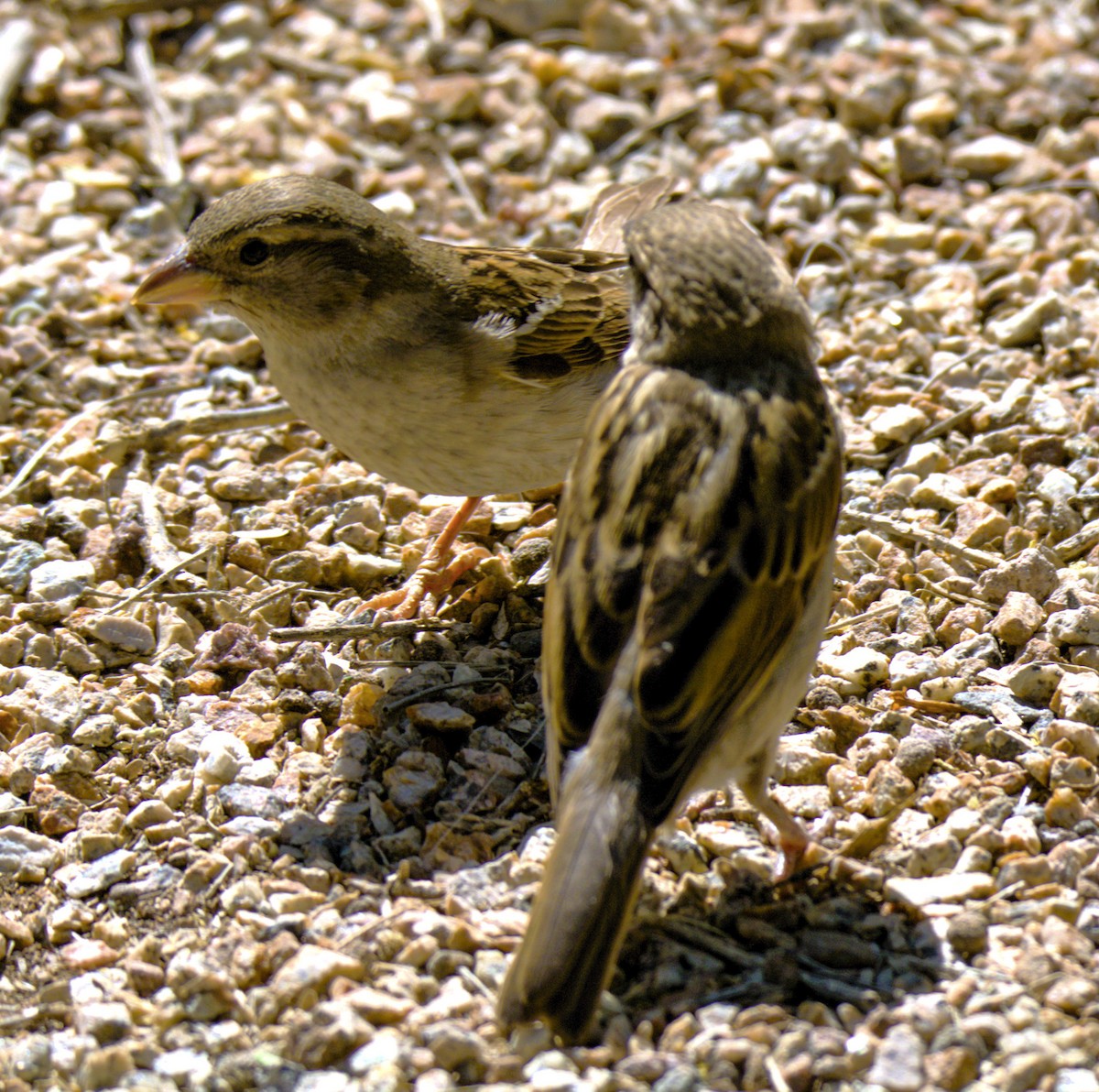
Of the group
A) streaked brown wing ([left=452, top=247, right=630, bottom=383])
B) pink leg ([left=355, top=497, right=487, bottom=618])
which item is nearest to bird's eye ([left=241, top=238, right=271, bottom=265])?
streaked brown wing ([left=452, top=247, right=630, bottom=383])

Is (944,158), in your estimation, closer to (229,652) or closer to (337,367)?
(337,367)

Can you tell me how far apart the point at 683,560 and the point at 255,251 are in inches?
77.9

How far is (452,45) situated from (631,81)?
3.01 feet

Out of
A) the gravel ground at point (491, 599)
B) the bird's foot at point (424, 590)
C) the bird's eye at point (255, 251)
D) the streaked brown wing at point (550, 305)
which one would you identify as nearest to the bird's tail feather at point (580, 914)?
the gravel ground at point (491, 599)

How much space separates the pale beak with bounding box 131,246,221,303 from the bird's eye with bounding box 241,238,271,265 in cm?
11

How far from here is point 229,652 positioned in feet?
14.8

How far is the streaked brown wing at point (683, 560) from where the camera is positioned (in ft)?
10.6

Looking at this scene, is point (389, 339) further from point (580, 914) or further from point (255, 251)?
point (580, 914)

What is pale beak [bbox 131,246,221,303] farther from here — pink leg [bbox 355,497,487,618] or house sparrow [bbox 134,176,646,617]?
pink leg [bbox 355,497,487,618]

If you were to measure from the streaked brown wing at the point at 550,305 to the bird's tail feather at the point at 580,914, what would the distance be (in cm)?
186

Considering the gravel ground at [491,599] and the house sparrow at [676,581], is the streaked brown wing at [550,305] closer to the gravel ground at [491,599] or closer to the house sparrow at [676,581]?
the gravel ground at [491,599]

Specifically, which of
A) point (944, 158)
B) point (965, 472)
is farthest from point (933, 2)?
point (965, 472)

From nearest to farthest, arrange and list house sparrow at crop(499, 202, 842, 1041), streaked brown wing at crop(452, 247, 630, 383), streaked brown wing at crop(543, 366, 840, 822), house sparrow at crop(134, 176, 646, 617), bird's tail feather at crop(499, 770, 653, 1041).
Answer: bird's tail feather at crop(499, 770, 653, 1041) < house sparrow at crop(499, 202, 842, 1041) < streaked brown wing at crop(543, 366, 840, 822) < house sparrow at crop(134, 176, 646, 617) < streaked brown wing at crop(452, 247, 630, 383)

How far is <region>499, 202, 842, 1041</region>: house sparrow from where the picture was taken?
10.1 ft
